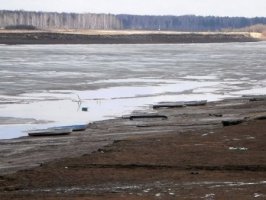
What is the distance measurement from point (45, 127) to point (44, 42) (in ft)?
306

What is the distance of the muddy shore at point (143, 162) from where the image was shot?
1127 centimetres

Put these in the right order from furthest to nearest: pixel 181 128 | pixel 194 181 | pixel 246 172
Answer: pixel 181 128, pixel 246 172, pixel 194 181

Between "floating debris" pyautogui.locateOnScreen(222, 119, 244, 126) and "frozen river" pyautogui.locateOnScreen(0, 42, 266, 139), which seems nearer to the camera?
"floating debris" pyautogui.locateOnScreen(222, 119, 244, 126)

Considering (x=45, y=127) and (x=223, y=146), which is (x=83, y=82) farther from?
(x=223, y=146)

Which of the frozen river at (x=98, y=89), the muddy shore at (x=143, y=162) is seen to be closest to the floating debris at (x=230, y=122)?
→ the muddy shore at (x=143, y=162)

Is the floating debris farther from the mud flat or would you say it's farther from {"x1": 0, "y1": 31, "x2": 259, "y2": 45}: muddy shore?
the mud flat

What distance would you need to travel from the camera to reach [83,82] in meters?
39.2

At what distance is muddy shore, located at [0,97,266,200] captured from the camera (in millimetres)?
11273

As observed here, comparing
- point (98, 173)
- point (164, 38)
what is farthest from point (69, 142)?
point (164, 38)

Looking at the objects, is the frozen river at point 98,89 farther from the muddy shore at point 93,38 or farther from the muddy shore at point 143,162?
the muddy shore at point 93,38

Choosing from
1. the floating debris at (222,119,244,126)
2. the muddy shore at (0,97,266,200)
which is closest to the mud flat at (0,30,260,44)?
the floating debris at (222,119,244,126)

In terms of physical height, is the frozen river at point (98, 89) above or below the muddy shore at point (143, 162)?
below

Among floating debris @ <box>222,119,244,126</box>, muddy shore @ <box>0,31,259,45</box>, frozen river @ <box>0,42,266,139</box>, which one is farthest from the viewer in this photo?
muddy shore @ <box>0,31,259,45</box>

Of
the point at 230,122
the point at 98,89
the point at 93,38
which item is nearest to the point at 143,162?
the point at 230,122
